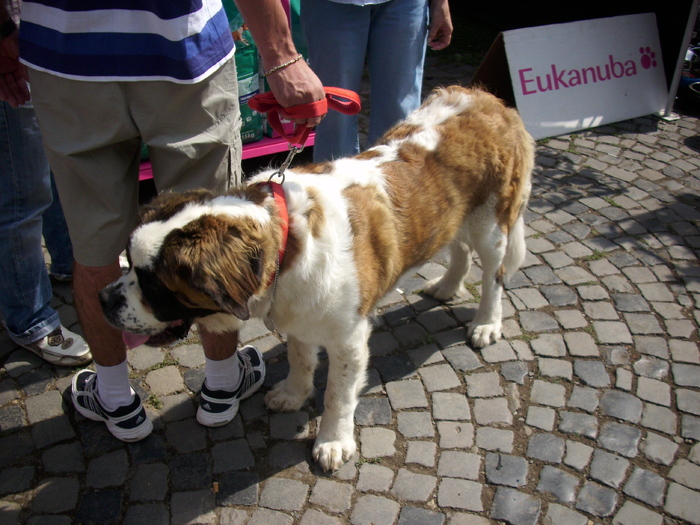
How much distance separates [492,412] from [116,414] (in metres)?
2.04

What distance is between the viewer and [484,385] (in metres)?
3.53

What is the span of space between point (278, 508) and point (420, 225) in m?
1.55

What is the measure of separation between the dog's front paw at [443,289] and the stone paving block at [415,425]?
1080 mm

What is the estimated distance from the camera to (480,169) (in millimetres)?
3213

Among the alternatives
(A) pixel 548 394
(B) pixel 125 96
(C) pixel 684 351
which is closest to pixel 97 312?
(B) pixel 125 96

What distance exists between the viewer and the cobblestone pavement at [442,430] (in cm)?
283

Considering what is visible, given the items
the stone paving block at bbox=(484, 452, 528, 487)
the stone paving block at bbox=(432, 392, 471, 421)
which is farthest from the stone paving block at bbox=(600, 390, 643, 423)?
the stone paving block at bbox=(432, 392, 471, 421)

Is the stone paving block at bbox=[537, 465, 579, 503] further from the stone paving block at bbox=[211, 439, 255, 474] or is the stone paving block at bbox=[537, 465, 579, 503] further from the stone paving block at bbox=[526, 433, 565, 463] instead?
the stone paving block at bbox=[211, 439, 255, 474]

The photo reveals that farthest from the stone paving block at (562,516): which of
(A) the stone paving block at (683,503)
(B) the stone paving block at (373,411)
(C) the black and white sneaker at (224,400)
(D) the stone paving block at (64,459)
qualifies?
(D) the stone paving block at (64,459)

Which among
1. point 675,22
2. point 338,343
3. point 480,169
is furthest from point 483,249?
point 675,22

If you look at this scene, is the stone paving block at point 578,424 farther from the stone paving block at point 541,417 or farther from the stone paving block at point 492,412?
the stone paving block at point 492,412

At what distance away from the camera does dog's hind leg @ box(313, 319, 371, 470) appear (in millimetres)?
2883

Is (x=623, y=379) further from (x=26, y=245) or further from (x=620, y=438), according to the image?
(x=26, y=245)

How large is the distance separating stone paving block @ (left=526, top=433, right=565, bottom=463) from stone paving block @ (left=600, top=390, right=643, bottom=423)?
15.6 inches
